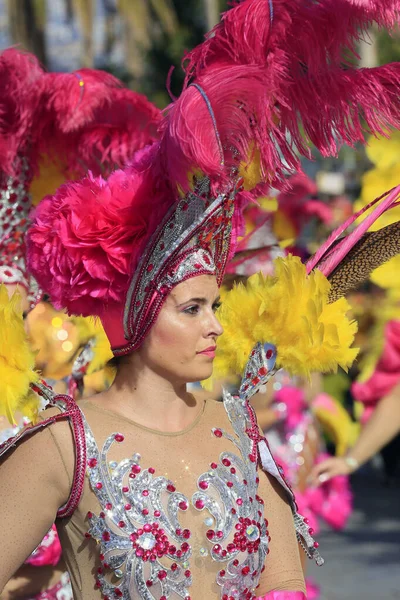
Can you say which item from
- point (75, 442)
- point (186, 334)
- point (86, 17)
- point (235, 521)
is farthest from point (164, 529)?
point (86, 17)

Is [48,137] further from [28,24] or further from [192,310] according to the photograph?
[28,24]

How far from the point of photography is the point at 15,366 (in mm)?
2604

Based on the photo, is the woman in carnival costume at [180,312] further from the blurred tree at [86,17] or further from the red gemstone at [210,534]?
the blurred tree at [86,17]

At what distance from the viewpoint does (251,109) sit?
251 centimetres

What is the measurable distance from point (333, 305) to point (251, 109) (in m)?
Result: 0.68

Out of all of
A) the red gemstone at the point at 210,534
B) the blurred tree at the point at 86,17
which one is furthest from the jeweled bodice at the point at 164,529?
the blurred tree at the point at 86,17

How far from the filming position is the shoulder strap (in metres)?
2.48

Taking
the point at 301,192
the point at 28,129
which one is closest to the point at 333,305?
the point at 28,129

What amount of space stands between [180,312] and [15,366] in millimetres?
426

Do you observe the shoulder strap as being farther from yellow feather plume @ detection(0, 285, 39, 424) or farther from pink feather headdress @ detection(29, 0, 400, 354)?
pink feather headdress @ detection(29, 0, 400, 354)

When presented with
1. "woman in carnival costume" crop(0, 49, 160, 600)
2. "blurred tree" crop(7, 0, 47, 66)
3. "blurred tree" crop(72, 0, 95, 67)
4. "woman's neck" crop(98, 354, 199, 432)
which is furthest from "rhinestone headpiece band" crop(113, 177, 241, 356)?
"blurred tree" crop(72, 0, 95, 67)

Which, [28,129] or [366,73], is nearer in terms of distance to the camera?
[366,73]

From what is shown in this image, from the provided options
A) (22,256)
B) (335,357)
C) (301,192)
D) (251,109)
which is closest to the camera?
(251,109)

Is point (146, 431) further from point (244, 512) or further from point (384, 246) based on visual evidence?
point (384, 246)
